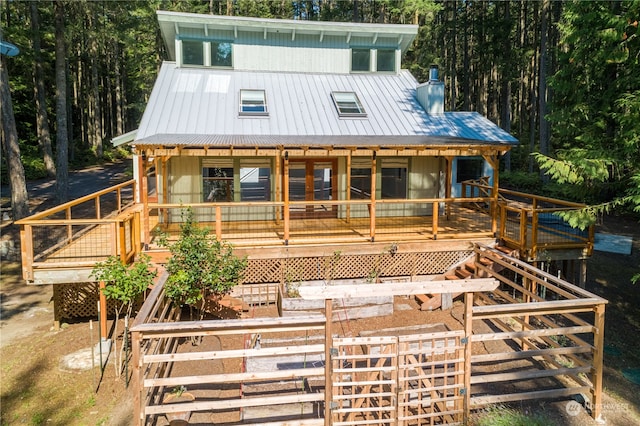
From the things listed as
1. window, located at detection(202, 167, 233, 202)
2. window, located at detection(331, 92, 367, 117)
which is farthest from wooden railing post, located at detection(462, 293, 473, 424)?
window, located at detection(331, 92, 367, 117)

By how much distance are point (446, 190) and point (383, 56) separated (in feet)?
21.8

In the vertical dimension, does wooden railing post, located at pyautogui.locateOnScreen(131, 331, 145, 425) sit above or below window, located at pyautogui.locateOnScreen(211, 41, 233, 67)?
below

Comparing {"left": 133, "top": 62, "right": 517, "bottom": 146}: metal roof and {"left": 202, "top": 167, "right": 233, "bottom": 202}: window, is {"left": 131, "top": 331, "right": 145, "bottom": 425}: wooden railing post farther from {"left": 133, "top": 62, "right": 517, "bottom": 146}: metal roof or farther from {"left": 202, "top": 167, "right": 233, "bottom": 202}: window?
{"left": 202, "top": 167, "right": 233, "bottom": 202}: window

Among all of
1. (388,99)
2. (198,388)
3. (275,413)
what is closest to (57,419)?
(198,388)

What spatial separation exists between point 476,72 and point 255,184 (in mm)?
31341

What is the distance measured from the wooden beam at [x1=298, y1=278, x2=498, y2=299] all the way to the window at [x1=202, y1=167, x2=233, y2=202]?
9.00 m

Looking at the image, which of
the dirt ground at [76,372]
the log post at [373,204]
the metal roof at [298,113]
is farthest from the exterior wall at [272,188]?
the dirt ground at [76,372]

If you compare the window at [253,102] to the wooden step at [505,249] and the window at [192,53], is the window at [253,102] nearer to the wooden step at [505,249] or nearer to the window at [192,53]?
the window at [192,53]

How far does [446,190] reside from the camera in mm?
14422

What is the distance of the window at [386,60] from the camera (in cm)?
1730

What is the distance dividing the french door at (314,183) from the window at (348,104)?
1765 mm

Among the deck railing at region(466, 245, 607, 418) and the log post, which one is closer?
the deck railing at region(466, 245, 607, 418)

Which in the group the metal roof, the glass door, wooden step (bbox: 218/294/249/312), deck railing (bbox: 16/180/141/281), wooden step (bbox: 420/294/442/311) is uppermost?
the metal roof

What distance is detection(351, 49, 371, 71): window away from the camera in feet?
56.2
